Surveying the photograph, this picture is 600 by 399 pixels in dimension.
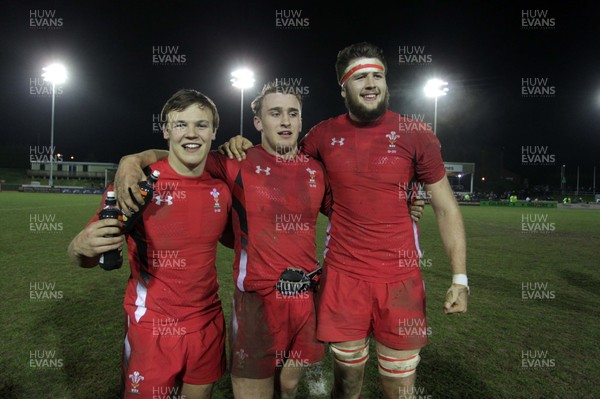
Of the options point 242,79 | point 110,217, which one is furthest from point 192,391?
point 242,79

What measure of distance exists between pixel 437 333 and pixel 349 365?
2.80 metres

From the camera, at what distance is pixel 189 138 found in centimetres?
272

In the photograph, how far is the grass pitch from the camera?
369 centimetres

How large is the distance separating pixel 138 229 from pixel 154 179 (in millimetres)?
576

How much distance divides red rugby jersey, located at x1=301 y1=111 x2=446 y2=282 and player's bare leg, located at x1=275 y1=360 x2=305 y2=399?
81 cm

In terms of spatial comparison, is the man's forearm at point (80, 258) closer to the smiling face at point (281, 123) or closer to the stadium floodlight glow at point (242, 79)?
the smiling face at point (281, 123)

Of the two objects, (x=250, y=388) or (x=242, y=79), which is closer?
(x=250, y=388)

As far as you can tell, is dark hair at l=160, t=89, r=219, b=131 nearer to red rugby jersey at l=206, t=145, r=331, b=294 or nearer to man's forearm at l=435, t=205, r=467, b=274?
red rugby jersey at l=206, t=145, r=331, b=294

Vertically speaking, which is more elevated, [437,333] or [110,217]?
[110,217]

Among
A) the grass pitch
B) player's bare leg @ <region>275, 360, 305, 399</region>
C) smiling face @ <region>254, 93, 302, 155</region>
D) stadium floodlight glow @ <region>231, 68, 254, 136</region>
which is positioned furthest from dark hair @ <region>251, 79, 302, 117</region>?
stadium floodlight glow @ <region>231, 68, 254, 136</region>

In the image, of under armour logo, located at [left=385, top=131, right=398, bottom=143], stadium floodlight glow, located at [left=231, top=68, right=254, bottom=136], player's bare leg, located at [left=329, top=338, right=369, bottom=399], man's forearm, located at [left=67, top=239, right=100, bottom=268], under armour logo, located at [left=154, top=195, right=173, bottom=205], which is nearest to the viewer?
man's forearm, located at [left=67, top=239, right=100, bottom=268]

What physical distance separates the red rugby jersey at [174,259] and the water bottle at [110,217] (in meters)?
0.35

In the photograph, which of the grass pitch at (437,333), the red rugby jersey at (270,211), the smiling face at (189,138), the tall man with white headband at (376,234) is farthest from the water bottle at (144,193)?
the grass pitch at (437,333)

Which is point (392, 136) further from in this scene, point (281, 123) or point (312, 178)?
point (281, 123)
